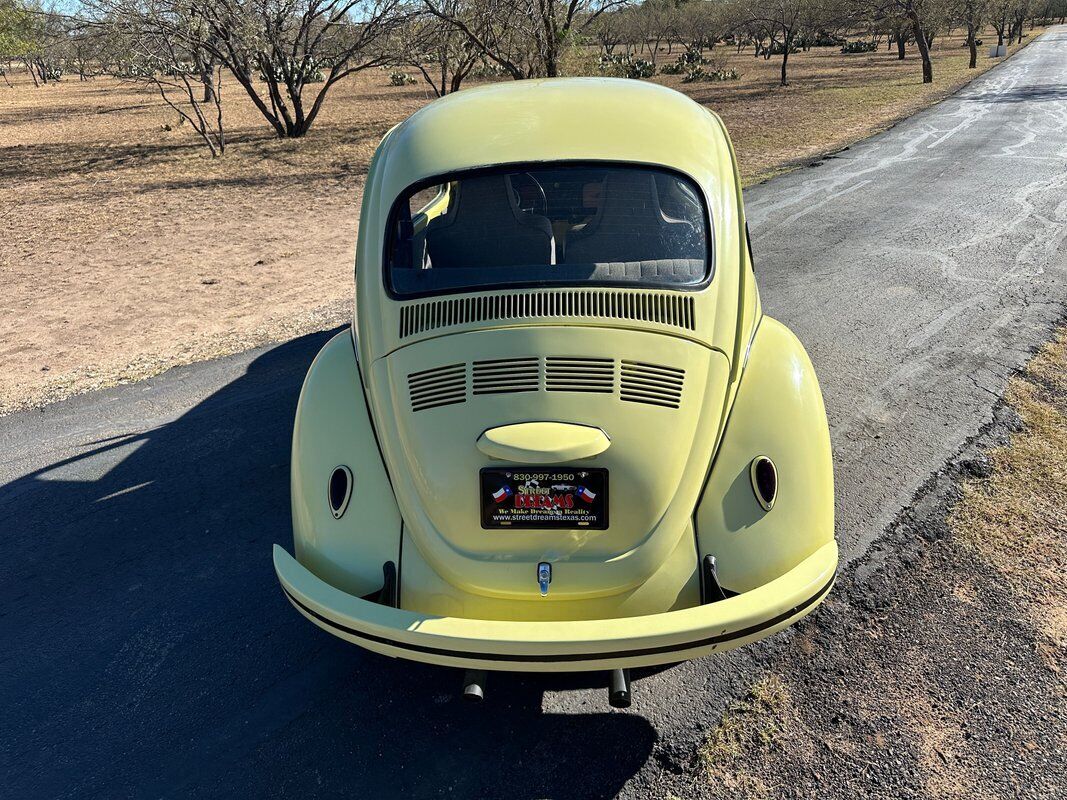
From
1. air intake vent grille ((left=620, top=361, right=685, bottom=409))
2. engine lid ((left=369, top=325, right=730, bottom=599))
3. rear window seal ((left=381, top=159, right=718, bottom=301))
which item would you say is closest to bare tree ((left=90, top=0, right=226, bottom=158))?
rear window seal ((left=381, top=159, right=718, bottom=301))

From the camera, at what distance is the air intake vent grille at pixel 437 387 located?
288cm

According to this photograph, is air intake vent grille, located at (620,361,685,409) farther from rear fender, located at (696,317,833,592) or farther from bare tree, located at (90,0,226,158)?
bare tree, located at (90,0,226,158)

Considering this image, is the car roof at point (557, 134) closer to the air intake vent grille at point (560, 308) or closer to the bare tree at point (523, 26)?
the air intake vent grille at point (560, 308)

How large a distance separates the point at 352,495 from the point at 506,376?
2.53 ft

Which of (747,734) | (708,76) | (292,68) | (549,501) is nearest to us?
(549,501)

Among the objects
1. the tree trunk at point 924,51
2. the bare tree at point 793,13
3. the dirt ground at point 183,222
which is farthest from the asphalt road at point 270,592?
the bare tree at point 793,13

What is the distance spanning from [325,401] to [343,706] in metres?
1.27

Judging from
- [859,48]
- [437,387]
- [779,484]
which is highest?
[859,48]

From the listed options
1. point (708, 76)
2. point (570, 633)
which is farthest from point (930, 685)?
point (708, 76)

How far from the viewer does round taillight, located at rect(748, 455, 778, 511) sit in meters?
2.80

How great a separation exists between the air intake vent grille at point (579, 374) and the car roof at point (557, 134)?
115 centimetres

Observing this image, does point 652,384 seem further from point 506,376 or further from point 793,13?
point 793,13

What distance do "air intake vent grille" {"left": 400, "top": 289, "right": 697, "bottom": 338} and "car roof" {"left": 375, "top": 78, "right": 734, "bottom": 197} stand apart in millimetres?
765

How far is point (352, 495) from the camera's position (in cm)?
290
